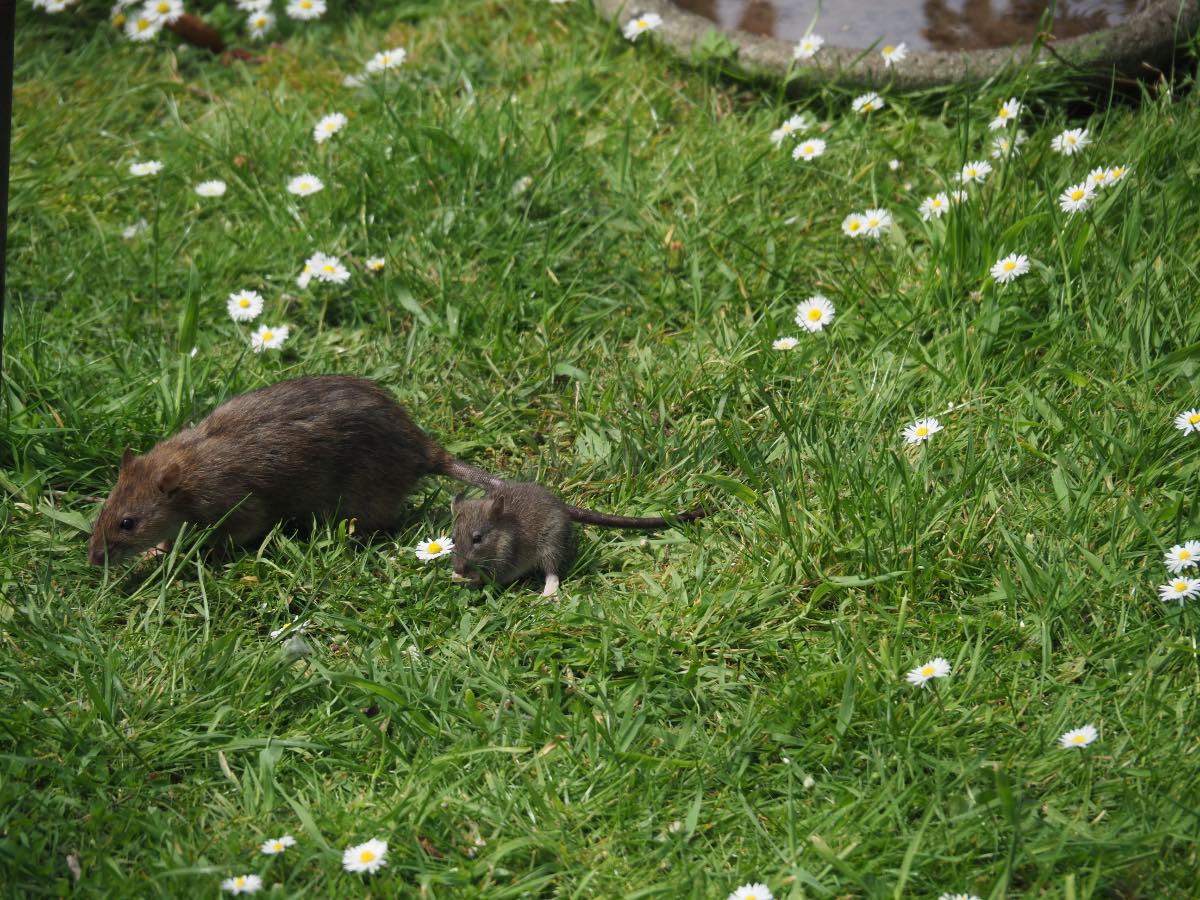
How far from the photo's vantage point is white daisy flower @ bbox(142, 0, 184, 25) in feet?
23.4

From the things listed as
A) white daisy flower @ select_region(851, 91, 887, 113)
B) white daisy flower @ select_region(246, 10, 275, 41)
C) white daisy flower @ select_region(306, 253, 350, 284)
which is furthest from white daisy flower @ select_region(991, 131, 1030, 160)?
white daisy flower @ select_region(246, 10, 275, 41)

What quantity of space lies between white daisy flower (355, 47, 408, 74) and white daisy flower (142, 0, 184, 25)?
51.5 inches

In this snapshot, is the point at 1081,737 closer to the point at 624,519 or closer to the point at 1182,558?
the point at 1182,558

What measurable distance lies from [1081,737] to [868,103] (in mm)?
3457

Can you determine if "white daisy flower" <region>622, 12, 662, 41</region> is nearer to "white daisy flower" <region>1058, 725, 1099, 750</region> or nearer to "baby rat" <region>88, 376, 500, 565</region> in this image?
"baby rat" <region>88, 376, 500, 565</region>

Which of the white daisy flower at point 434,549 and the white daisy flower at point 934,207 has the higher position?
the white daisy flower at point 934,207

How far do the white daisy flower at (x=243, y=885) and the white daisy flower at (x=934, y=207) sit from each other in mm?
3618

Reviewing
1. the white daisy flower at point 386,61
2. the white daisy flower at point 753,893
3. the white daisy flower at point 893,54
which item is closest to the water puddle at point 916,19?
the white daisy flower at point 893,54

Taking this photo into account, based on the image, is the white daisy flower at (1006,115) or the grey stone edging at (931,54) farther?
the grey stone edging at (931,54)

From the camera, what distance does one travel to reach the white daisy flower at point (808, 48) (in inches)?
236

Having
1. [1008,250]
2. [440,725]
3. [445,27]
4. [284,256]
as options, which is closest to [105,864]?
[440,725]

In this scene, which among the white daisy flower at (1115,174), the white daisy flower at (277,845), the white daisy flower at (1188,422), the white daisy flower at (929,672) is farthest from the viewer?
the white daisy flower at (1115,174)

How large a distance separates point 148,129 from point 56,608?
11.0ft

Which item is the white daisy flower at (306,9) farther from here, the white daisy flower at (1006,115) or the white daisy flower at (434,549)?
the white daisy flower at (434,549)
